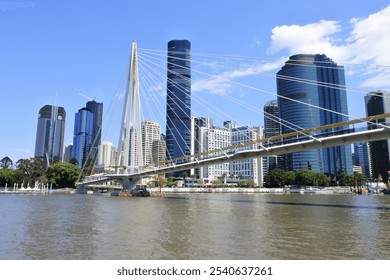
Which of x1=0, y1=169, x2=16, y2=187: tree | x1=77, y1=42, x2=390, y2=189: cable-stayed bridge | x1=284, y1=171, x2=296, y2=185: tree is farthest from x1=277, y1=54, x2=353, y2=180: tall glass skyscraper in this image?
x1=0, y1=169, x2=16, y2=187: tree

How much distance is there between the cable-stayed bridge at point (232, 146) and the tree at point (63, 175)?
31966mm

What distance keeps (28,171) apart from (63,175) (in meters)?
15.1

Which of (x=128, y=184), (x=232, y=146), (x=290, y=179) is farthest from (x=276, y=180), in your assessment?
(x=232, y=146)

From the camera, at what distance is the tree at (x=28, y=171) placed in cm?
11234

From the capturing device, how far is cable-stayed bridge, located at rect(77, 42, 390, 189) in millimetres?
36062

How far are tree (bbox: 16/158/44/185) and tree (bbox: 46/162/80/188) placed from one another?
841 centimetres

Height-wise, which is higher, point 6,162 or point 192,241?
point 6,162

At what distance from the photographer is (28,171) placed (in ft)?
377

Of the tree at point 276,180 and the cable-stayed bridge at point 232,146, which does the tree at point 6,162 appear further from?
the tree at point 276,180

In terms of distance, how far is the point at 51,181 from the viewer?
109m

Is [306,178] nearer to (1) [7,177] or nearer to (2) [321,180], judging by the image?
(2) [321,180]
